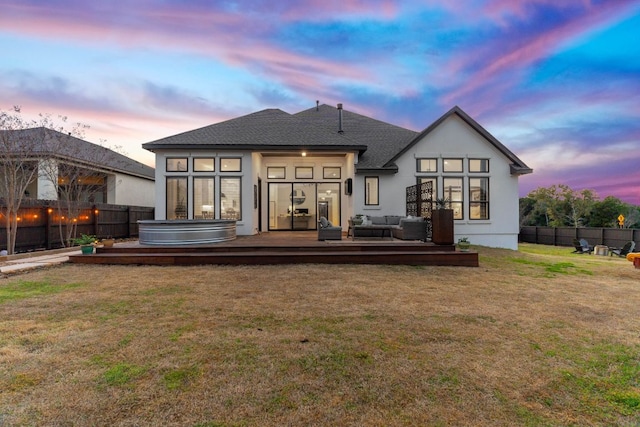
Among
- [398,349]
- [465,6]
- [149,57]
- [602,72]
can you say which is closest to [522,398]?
[398,349]

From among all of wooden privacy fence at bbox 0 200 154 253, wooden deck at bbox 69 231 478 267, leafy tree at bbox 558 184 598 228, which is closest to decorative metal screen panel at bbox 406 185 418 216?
wooden deck at bbox 69 231 478 267

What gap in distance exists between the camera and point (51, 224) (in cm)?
1086

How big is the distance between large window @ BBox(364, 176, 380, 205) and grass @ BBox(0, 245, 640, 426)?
7.43 m

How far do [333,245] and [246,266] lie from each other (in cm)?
265

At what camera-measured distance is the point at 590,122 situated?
18.5 m

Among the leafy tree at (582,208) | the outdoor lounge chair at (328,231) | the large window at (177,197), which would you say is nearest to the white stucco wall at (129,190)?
the large window at (177,197)

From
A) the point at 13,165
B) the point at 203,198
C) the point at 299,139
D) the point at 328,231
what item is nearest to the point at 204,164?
the point at 203,198

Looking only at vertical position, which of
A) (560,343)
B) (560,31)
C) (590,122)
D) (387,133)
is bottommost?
(560,343)

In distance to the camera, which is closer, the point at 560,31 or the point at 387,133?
the point at 560,31

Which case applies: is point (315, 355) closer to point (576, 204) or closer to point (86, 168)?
point (86, 168)

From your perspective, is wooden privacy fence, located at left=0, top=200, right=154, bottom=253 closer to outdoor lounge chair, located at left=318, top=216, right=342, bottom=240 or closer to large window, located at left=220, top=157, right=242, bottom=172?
large window, located at left=220, top=157, right=242, bottom=172

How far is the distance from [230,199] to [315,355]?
10143 millimetres

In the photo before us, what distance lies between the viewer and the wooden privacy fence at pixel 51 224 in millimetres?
9891

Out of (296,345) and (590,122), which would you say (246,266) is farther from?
→ (590,122)
